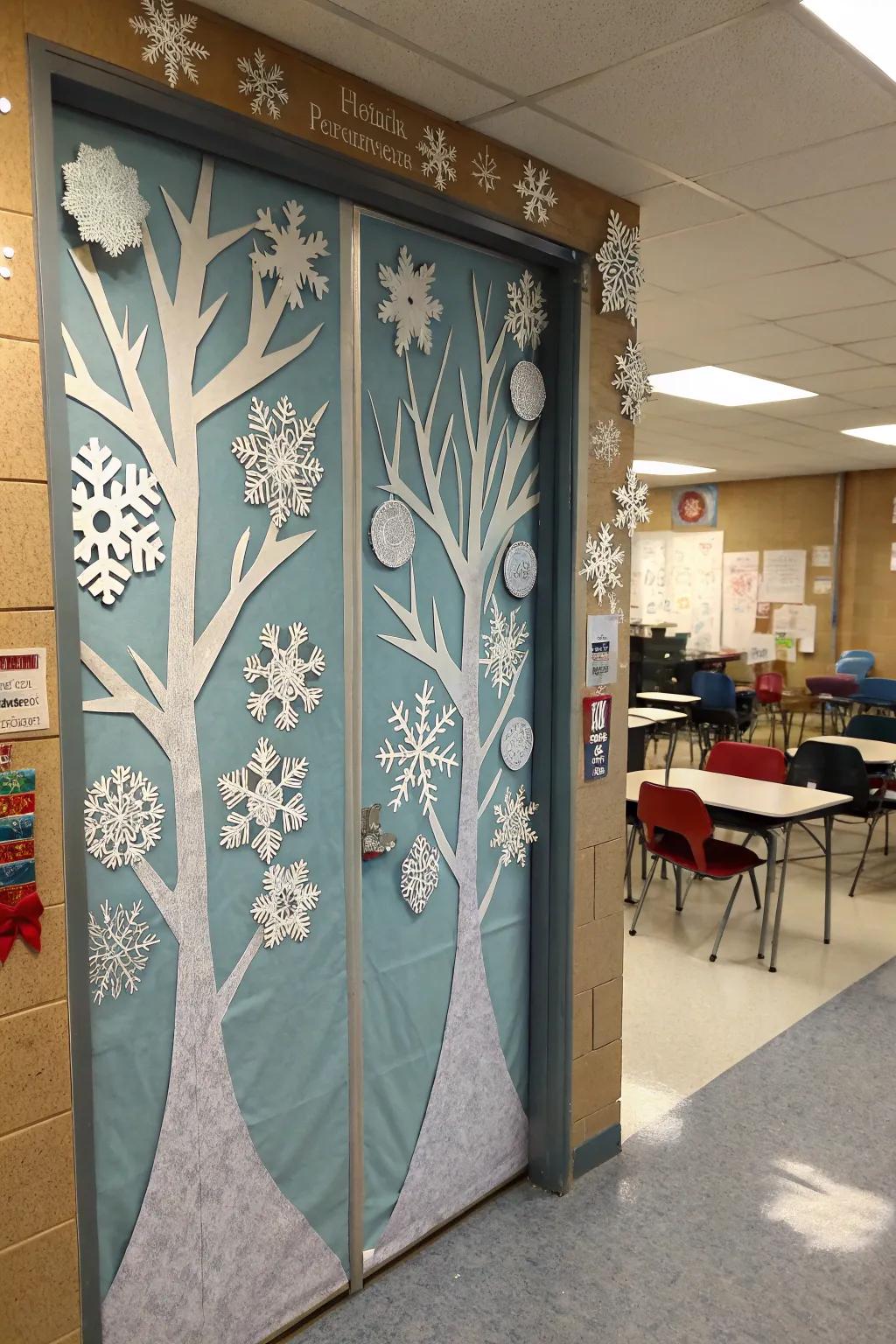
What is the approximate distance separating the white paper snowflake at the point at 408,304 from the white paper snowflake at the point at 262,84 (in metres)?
0.43

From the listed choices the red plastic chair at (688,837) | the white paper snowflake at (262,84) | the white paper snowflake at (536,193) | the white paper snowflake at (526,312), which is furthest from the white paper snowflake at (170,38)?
the red plastic chair at (688,837)

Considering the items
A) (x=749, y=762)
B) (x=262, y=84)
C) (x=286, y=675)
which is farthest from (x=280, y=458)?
(x=749, y=762)

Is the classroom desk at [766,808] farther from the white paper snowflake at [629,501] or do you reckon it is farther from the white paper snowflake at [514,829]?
the white paper snowflake at [629,501]

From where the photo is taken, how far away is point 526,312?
103 inches

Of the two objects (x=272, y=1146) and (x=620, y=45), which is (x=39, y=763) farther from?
(x=620, y=45)

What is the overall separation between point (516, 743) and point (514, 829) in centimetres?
24

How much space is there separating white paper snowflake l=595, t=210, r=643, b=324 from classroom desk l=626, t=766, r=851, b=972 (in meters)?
2.11

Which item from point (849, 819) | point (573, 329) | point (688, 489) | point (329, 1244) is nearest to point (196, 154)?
point (573, 329)

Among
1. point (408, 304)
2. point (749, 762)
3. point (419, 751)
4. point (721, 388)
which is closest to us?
point (408, 304)

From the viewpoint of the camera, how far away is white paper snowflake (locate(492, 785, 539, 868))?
8.80ft

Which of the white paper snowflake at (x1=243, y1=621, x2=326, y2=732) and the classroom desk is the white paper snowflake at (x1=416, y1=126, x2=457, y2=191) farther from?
the classroom desk

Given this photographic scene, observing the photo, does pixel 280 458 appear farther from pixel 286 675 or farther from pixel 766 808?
pixel 766 808

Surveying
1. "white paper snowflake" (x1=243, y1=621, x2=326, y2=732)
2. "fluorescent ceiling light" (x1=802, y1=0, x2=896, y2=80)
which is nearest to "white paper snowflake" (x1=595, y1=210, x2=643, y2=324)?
"fluorescent ceiling light" (x1=802, y1=0, x2=896, y2=80)

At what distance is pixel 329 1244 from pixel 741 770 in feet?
11.7
